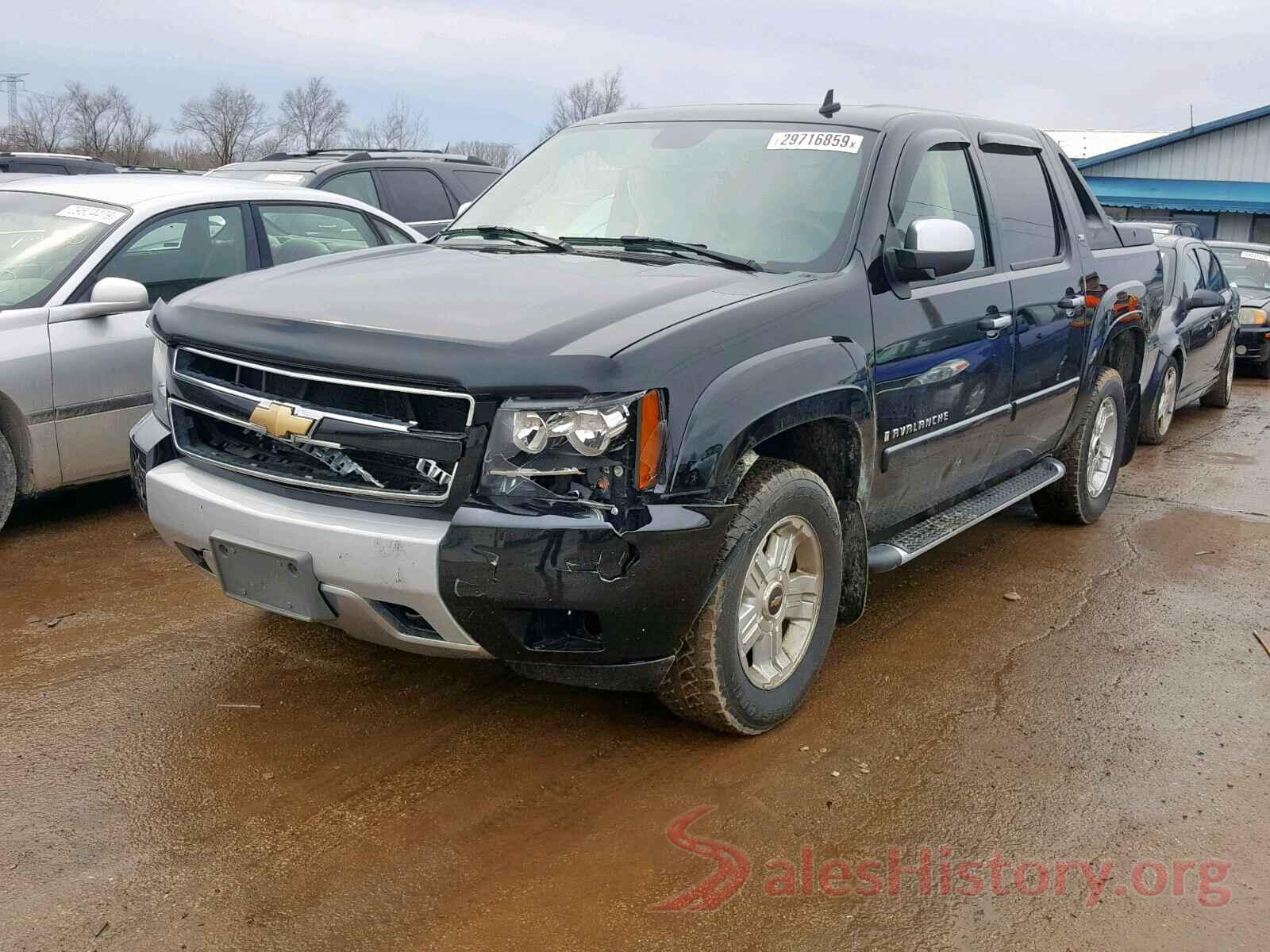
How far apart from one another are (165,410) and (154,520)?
38cm

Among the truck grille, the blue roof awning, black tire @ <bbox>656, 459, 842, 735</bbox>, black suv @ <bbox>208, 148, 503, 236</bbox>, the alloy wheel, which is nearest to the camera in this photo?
the truck grille

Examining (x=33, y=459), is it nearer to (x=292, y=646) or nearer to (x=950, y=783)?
(x=292, y=646)

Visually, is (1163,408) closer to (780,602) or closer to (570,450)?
(780,602)

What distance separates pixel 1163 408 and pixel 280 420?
7.72 meters

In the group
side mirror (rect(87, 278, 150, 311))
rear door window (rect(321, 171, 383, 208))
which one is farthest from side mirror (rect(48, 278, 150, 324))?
rear door window (rect(321, 171, 383, 208))

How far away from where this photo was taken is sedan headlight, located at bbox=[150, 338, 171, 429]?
3797mm

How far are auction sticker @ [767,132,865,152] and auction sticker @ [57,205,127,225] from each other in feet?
11.0

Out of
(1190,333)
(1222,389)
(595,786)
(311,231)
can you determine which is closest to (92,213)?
(311,231)

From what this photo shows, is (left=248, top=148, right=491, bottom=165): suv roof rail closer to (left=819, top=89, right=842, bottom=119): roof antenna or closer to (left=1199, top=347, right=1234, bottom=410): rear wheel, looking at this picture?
(left=819, top=89, right=842, bottom=119): roof antenna

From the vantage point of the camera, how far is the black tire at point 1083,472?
596cm

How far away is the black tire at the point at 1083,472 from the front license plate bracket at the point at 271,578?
4023 mm

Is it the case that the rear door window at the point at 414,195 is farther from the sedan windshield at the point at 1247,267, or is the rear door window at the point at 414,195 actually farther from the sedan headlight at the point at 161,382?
the sedan windshield at the point at 1247,267

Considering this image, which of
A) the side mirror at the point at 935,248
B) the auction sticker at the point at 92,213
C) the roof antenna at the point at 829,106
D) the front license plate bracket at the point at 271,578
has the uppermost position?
the roof antenna at the point at 829,106

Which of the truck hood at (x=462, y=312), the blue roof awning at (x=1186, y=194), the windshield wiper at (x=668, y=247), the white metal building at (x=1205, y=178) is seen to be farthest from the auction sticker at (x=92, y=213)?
the white metal building at (x=1205, y=178)
